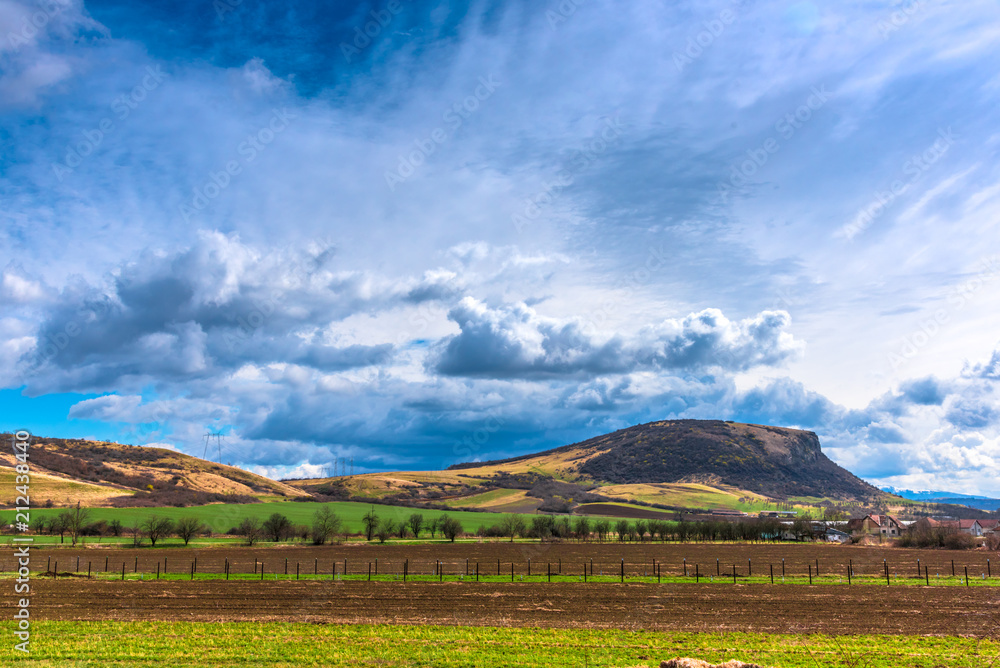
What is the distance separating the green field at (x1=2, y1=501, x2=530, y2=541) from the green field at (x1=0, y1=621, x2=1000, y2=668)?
102945mm

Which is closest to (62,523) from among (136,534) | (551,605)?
(136,534)

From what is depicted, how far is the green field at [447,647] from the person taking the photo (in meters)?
23.2

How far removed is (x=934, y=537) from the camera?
4031 inches

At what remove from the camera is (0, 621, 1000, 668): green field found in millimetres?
23188

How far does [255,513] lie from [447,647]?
142798 mm

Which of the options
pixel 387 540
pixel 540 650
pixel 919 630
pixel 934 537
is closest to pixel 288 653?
pixel 540 650

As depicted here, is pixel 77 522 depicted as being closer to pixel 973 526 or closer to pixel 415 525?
pixel 415 525

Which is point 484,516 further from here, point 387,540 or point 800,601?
point 800,601

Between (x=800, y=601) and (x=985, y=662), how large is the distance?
54.6 feet

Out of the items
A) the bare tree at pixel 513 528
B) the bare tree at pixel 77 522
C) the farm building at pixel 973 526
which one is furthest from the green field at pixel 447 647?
the farm building at pixel 973 526

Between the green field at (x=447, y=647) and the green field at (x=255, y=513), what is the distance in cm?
10294

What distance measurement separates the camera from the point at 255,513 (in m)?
152

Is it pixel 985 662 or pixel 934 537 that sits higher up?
pixel 985 662

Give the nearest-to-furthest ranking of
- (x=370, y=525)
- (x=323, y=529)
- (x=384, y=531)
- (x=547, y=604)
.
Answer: (x=547, y=604), (x=323, y=529), (x=370, y=525), (x=384, y=531)
